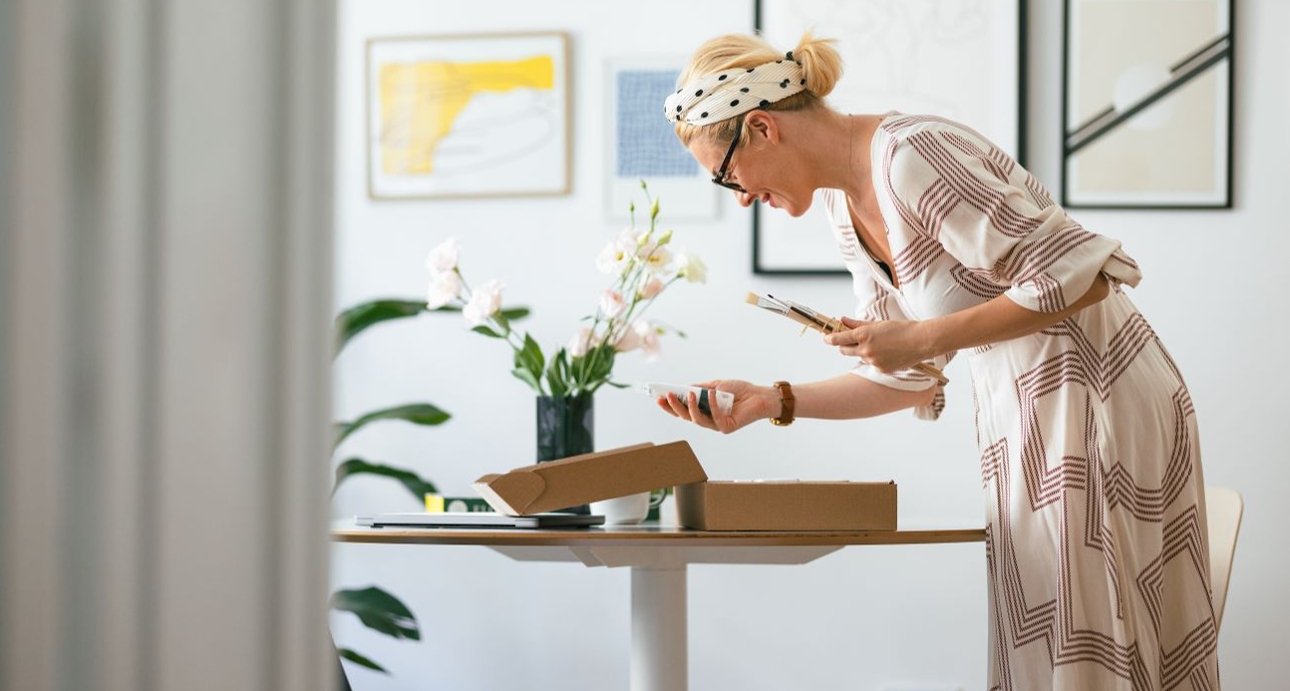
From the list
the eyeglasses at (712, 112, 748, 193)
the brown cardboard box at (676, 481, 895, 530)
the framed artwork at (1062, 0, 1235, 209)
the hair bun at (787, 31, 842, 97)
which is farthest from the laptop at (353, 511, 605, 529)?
the framed artwork at (1062, 0, 1235, 209)

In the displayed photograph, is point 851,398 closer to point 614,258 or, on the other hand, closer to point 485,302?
point 614,258

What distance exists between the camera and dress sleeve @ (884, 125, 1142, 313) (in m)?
1.44

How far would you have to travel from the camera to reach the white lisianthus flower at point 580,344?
212 cm

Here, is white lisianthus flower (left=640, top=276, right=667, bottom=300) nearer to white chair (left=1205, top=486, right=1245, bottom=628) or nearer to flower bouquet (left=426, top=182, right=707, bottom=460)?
flower bouquet (left=426, top=182, right=707, bottom=460)

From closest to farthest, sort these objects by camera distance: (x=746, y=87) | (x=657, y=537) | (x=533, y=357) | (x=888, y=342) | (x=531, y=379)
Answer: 1. (x=657, y=537)
2. (x=888, y=342)
3. (x=746, y=87)
4. (x=533, y=357)
5. (x=531, y=379)

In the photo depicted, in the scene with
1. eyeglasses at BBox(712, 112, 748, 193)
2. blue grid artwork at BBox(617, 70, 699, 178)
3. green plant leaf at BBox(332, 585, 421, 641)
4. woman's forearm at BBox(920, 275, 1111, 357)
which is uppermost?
blue grid artwork at BBox(617, 70, 699, 178)

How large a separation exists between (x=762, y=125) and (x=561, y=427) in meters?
0.61

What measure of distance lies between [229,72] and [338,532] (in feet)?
3.43

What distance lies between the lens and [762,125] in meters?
1.71

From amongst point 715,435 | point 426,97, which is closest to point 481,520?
point 715,435

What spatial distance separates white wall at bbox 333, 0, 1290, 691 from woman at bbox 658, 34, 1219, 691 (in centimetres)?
104

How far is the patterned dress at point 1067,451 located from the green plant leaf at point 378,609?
4.16 feet

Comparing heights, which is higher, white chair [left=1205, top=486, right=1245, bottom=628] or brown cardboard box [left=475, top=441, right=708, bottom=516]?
brown cardboard box [left=475, top=441, right=708, bottom=516]

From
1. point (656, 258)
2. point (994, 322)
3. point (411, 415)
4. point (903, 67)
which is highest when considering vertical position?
point (903, 67)
